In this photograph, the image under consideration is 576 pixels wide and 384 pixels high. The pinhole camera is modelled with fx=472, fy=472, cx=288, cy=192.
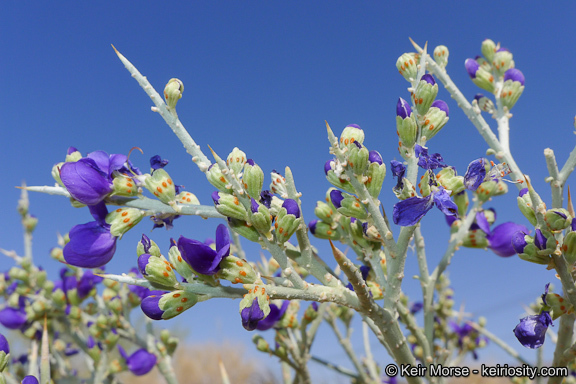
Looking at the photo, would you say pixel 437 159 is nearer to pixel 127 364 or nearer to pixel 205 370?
pixel 127 364

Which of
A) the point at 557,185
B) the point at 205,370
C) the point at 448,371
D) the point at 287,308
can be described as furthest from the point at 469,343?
the point at 205,370

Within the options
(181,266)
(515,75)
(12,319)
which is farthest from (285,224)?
(12,319)

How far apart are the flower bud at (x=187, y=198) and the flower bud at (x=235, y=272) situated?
309 mm

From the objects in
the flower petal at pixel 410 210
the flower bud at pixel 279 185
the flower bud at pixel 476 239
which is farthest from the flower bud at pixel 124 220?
the flower bud at pixel 476 239

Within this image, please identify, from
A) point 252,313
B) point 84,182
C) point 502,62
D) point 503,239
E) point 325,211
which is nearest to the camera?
point 252,313

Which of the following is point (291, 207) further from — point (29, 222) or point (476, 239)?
point (29, 222)

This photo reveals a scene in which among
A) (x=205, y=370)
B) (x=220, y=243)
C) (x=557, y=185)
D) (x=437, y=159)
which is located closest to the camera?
(x=220, y=243)

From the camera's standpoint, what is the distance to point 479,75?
3051mm

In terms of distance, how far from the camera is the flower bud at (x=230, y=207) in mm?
1515

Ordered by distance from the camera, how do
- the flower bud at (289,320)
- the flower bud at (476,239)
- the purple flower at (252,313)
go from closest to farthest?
the purple flower at (252,313) → the flower bud at (476,239) → the flower bud at (289,320)

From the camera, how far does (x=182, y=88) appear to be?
5.72 ft

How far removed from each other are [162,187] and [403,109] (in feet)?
2.97

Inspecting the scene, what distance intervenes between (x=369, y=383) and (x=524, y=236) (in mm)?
1891

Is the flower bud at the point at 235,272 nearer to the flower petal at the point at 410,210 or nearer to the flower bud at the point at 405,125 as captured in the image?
the flower petal at the point at 410,210
